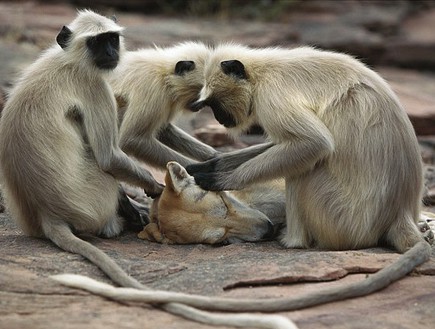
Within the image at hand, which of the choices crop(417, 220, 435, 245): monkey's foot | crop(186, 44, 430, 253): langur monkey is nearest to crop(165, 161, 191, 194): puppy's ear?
crop(186, 44, 430, 253): langur monkey

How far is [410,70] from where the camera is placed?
1348 centimetres

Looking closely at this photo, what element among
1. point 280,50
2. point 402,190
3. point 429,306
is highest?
point 280,50

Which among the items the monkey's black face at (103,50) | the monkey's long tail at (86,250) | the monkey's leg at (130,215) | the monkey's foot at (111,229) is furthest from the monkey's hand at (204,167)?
the monkey's long tail at (86,250)

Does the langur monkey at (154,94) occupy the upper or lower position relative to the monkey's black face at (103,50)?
lower

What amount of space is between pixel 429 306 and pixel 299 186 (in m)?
1.35

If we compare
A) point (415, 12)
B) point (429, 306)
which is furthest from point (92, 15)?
point (415, 12)

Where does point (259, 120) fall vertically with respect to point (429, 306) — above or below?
above

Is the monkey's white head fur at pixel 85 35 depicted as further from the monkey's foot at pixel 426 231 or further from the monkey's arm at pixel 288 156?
the monkey's foot at pixel 426 231

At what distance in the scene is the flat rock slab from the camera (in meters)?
4.14

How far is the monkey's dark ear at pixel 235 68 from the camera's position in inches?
226

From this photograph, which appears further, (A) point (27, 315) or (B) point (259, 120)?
(B) point (259, 120)

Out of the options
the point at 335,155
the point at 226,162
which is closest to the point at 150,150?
the point at 226,162

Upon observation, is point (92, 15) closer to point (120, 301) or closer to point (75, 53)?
point (75, 53)

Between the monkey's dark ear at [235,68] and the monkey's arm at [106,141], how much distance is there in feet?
2.61
